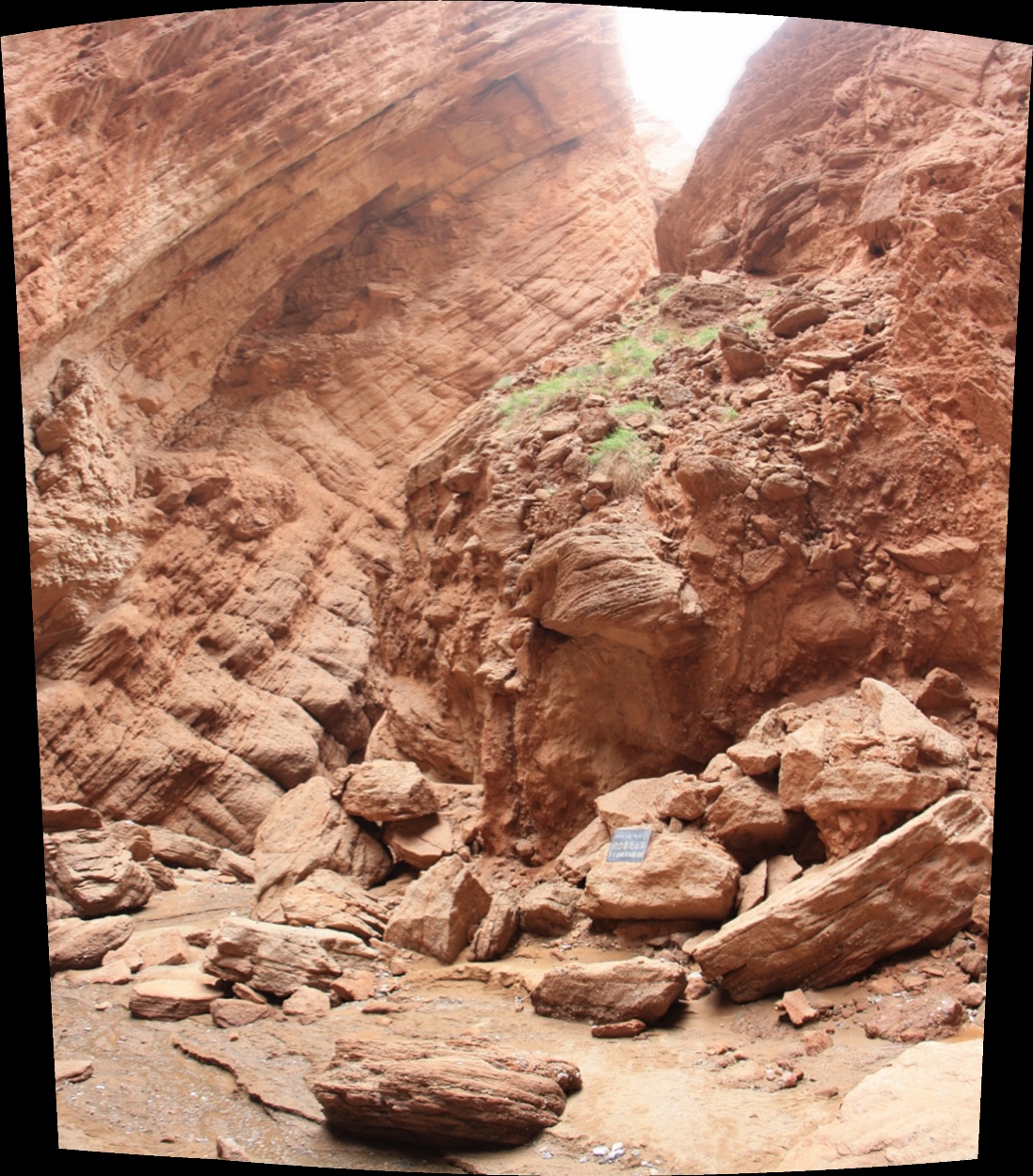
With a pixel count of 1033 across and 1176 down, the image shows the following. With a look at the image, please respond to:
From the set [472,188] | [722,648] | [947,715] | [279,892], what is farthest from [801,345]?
[472,188]

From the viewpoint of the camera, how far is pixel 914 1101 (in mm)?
3654

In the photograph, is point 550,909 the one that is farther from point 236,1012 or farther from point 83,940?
point 83,940

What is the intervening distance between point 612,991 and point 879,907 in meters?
1.49

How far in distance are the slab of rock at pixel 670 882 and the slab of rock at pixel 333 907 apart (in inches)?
82.3

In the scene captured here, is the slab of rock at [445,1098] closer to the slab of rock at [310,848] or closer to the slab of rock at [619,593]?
the slab of rock at [619,593]

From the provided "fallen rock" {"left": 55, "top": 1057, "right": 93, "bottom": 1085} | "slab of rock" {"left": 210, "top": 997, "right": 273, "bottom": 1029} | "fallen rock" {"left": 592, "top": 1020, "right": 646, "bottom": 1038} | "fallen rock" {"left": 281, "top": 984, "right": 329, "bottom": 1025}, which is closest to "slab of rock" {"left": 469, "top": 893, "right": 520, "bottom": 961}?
"fallen rock" {"left": 281, "top": 984, "right": 329, "bottom": 1025}

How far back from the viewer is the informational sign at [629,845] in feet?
21.1

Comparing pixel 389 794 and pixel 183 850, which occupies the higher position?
pixel 389 794

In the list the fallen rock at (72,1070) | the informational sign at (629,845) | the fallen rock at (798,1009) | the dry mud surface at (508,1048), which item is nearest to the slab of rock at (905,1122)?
the dry mud surface at (508,1048)

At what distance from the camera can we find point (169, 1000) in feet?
19.5

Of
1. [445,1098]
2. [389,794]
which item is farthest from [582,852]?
[445,1098]

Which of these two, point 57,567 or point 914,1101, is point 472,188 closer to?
point 57,567

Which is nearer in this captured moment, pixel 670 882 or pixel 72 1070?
pixel 72 1070

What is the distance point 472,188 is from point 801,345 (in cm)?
1139
